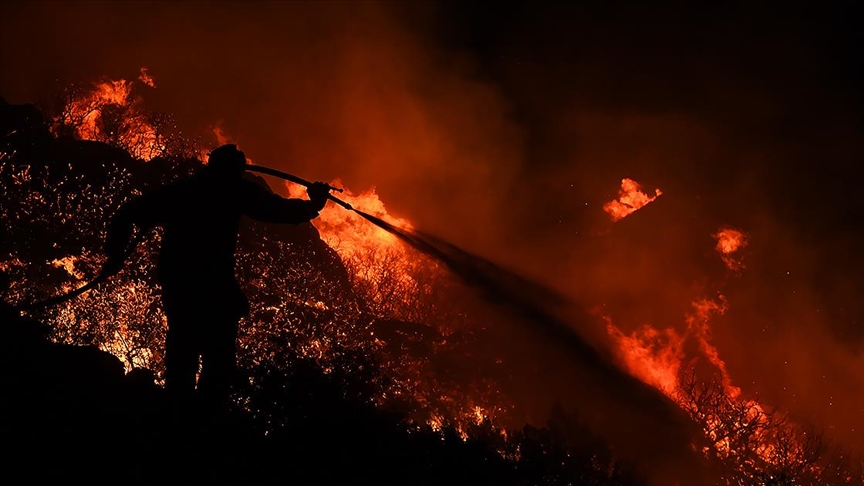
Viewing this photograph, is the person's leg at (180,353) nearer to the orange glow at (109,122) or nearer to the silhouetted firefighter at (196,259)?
the silhouetted firefighter at (196,259)

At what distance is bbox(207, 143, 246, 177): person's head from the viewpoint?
6195mm

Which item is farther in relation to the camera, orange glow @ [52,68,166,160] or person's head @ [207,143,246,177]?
orange glow @ [52,68,166,160]

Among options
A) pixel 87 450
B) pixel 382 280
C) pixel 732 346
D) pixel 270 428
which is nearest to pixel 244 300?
pixel 87 450

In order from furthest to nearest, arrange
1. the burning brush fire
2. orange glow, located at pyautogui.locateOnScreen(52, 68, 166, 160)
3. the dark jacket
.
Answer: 1. orange glow, located at pyautogui.locateOnScreen(52, 68, 166, 160)
2. the burning brush fire
3. the dark jacket

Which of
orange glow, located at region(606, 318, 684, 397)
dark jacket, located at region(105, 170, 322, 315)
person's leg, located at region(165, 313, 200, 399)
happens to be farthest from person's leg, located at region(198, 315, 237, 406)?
orange glow, located at region(606, 318, 684, 397)

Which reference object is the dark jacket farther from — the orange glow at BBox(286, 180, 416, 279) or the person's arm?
the orange glow at BBox(286, 180, 416, 279)

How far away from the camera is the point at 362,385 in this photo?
454 inches

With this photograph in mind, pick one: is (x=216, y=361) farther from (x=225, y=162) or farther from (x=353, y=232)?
(x=353, y=232)

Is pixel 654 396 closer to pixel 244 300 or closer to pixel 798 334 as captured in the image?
pixel 244 300

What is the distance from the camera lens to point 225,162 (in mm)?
6227

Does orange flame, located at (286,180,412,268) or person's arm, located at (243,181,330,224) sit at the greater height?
orange flame, located at (286,180,412,268)

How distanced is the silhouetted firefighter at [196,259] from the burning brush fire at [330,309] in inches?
169

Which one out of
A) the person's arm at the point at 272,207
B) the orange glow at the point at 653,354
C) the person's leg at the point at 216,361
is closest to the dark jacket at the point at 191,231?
the person's arm at the point at 272,207

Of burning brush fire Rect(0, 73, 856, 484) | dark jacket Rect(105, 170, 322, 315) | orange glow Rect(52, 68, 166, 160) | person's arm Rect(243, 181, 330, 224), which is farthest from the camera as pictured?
orange glow Rect(52, 68, 166, 160)
